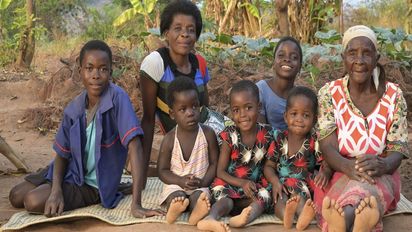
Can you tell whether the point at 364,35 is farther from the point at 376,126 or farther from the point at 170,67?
the point at 170,67

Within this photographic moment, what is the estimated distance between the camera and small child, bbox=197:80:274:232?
3.32 metres

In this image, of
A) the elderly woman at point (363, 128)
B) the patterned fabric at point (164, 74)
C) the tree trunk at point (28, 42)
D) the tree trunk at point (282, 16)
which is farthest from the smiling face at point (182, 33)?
the tree trunk at point (28, 42)

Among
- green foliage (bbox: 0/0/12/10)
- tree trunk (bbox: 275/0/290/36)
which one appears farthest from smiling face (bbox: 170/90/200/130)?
green foliage (bbox: 0/0/12/10)

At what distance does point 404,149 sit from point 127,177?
2.12 metres

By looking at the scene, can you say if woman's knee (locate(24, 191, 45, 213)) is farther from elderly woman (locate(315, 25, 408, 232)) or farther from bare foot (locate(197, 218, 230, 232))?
elderly woman (locate(315, 25, 408, 232))

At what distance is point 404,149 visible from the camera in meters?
3.18

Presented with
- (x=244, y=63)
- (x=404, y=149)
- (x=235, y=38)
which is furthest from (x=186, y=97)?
(x=235, y=38)

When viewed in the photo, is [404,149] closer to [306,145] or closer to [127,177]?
[306,145]

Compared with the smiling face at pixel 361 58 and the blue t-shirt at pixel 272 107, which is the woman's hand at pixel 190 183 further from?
the smiling face at pixel 361 58

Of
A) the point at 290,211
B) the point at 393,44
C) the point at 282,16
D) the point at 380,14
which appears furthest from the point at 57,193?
the point at 380,14

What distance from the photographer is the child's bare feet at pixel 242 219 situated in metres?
3.07

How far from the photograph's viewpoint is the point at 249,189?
3.30m

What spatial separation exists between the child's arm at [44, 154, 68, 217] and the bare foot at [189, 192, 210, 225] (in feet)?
2.62

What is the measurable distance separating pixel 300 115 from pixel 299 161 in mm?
274
